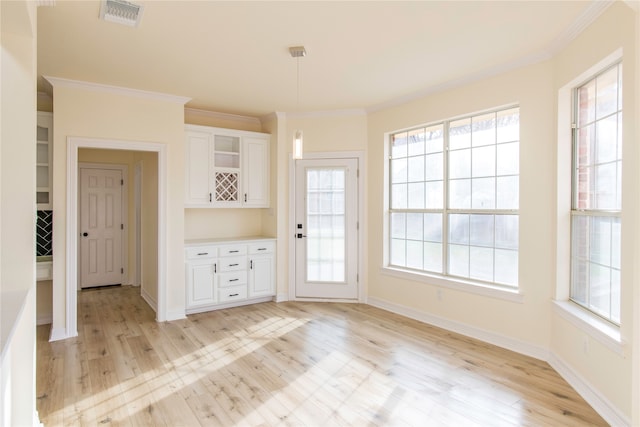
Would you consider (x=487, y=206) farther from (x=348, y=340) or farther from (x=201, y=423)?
(x=201, y=423)

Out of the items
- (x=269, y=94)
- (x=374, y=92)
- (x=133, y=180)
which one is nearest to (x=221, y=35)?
(x=269, y=94)

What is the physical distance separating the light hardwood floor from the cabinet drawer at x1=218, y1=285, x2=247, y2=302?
497 mm

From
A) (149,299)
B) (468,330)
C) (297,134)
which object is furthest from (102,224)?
(468,330)

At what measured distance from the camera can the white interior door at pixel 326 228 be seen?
520 centimetres

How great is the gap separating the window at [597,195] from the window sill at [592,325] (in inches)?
2.3

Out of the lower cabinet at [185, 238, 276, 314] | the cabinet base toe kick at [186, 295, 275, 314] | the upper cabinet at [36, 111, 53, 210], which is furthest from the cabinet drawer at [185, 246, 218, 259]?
the upper cabinet at [36, 111, 53, 210]

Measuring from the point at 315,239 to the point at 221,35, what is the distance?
3071 mm

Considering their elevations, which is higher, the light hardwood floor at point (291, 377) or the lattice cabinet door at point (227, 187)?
the lattice cabinet door at point (227, 187)

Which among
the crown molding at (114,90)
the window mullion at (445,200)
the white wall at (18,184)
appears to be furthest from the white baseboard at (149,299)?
the window mullion at (445,200)

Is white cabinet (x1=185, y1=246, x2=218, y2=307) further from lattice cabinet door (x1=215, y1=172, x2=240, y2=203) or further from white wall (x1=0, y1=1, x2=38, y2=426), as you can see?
white wall (x1=0, y1=1, x2=38, y2=426)

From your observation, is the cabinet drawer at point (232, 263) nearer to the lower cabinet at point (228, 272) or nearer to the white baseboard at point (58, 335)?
the lower cabinet at point (228, 272)

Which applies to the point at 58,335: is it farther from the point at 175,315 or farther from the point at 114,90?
the point at 114,90

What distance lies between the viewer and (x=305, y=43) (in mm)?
3043

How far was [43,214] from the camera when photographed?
4449 mm
